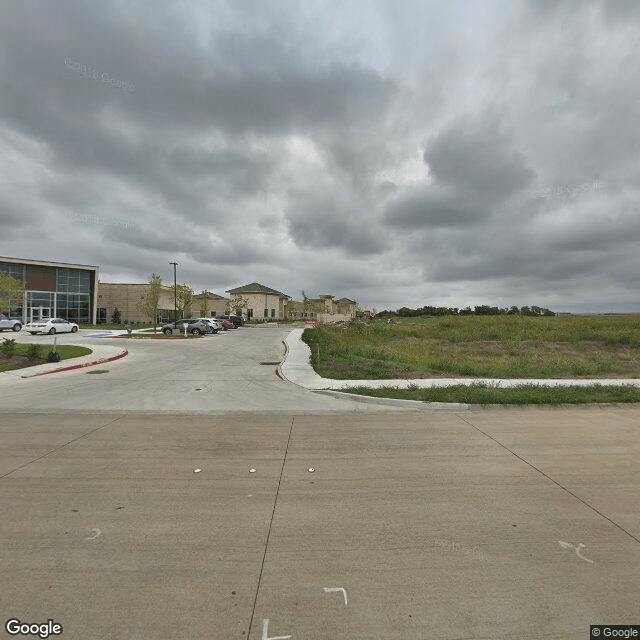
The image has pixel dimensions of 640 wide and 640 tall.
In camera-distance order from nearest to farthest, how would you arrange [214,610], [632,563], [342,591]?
[214,610] → [342,591] → [632,563]

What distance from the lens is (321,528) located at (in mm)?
3713

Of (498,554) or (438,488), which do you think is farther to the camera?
(438,488)

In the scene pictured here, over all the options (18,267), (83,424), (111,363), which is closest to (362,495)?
(83,424)

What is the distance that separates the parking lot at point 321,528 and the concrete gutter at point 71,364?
821 cm

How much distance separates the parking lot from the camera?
262cm

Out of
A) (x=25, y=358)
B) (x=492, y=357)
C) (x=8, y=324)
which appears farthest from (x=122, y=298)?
(x=492, y=357)

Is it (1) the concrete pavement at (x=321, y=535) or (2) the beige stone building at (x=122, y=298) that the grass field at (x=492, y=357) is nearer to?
(1) the concrete pavement at (x=321, y=535)

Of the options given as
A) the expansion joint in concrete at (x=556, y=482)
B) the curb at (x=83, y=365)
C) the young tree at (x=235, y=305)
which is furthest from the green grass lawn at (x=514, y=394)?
the young tree at (x=235, y=305)

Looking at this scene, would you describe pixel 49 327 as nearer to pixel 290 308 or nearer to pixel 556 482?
pixel 556 482

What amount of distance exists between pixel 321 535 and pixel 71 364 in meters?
16.4

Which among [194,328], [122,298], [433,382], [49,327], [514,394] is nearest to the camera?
[514,394]

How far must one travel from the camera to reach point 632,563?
316 centimetres

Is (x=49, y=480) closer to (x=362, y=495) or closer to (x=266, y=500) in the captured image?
(x=266, y=500)

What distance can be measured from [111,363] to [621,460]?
18.2 meters
